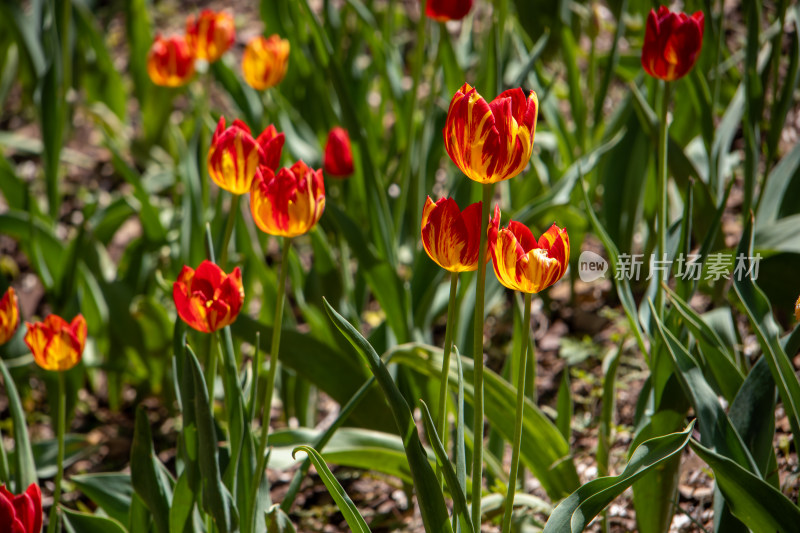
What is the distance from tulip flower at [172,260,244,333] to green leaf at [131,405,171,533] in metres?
0.20

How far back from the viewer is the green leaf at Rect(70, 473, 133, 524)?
1386mm

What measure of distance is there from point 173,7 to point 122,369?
8.86ft

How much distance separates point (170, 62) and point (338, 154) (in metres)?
0.66

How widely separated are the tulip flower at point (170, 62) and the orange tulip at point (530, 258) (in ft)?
4.81

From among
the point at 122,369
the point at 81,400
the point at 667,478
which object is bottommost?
the point at 81,400

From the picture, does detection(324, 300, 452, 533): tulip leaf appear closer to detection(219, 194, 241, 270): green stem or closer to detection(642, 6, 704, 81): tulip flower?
detection(219, 194, 241, 270): green stem

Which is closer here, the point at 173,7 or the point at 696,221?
the point at 696,221

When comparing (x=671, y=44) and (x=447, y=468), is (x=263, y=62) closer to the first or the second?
(x=671, y=44)

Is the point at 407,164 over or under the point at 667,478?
over

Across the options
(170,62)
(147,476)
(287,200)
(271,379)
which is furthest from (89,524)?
(170,62)

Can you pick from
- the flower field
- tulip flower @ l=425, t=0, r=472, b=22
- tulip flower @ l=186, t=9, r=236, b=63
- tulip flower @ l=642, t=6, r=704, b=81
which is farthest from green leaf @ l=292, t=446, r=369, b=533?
tulip flower @ l=186, t=9, r=236, b=63

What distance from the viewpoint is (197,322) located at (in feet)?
3.47

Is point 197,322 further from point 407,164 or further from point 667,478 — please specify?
point 407,164

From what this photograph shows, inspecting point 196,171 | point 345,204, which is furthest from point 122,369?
point 345,204
